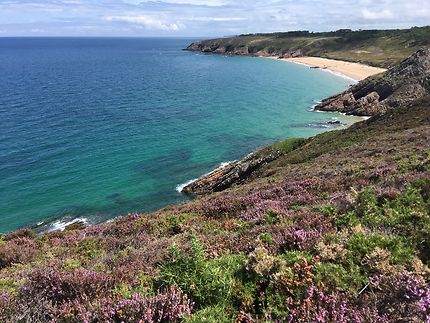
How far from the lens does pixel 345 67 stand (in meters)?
152

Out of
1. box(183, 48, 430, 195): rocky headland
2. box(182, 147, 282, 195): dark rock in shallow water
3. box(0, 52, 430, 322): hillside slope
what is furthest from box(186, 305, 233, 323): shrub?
box(183, 48, 430, 195): rocky headland

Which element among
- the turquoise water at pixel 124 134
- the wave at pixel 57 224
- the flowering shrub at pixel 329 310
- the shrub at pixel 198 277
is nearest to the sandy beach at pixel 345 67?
the turquoise water at pixel 124 134

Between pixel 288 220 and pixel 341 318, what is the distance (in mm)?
5519

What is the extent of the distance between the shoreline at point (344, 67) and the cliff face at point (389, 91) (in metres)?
40.6

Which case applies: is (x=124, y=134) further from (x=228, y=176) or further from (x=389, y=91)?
(x=389, y=91)

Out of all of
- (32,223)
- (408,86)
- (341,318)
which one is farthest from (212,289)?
(408,86)

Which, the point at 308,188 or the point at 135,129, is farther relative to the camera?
the point at 135,129

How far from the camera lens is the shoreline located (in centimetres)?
12894

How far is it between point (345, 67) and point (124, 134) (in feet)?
387

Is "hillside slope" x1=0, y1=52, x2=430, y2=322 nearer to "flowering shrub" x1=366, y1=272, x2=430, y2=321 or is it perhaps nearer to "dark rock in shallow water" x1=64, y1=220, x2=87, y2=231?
"flowering shrub" x1=366, y1=272, x2=430, y2=321

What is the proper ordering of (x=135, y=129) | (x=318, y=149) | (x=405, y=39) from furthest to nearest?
1. (x=405, y=39)
2. (x=135, y=129)
3. (x=318, y=149)

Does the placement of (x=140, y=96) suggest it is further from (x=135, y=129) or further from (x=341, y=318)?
(x=341, y=318)

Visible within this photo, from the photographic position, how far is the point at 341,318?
5.16 metres

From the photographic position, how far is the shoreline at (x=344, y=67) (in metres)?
129
